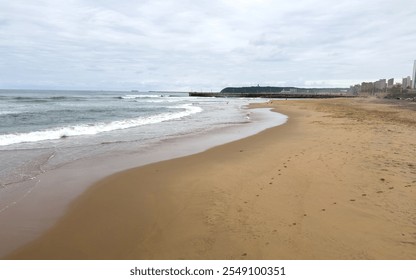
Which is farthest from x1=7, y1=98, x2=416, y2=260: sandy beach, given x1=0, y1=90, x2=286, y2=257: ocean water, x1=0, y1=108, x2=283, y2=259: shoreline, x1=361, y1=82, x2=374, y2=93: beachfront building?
x1=361, y1=82, x2=374, y2=93: beachfront building

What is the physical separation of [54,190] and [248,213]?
448 centimetres

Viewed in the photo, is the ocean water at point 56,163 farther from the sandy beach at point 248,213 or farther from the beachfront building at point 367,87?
the beachfront building at point 367,87

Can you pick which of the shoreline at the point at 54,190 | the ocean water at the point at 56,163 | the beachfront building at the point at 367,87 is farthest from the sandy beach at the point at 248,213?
the beachfront building at the point at 367,87

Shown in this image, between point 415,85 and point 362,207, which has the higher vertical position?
point 415,85

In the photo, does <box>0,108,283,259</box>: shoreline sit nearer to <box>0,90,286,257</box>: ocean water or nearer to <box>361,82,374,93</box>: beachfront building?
<box>0,90,286,257</box>: ocean water

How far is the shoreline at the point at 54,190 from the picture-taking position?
4.54m

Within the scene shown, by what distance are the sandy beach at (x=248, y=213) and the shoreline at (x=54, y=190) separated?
0.28 metres

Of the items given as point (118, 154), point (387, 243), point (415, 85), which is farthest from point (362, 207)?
point (415, 85)

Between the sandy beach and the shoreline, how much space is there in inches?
11.1

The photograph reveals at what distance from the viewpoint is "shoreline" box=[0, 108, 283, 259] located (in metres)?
4.54
